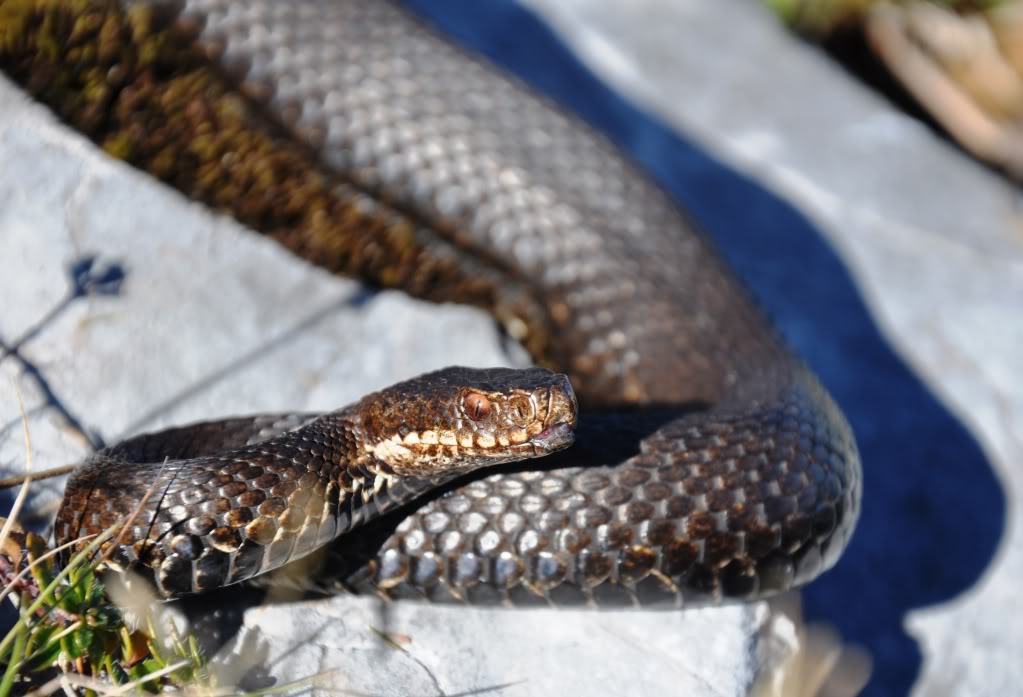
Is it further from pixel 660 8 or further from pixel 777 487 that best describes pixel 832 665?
pixel 660 8

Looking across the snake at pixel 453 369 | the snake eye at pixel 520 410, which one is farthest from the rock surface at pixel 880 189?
the snake eye at pixel 520 410

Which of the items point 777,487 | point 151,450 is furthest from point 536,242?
point 151,450

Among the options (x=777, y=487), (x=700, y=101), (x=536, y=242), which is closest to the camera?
(x=777, y=487)

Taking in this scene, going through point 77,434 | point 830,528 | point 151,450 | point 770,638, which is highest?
point 830,528

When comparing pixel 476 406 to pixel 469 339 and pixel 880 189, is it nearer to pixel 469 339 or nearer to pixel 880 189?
pixel 469 339

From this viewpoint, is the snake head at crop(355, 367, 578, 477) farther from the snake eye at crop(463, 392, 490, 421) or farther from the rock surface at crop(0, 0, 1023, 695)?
the rock surface at crop(0, 0, 1023, 695)

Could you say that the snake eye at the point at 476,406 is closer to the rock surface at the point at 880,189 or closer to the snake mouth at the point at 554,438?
the snake mouth at the point at 554,438
